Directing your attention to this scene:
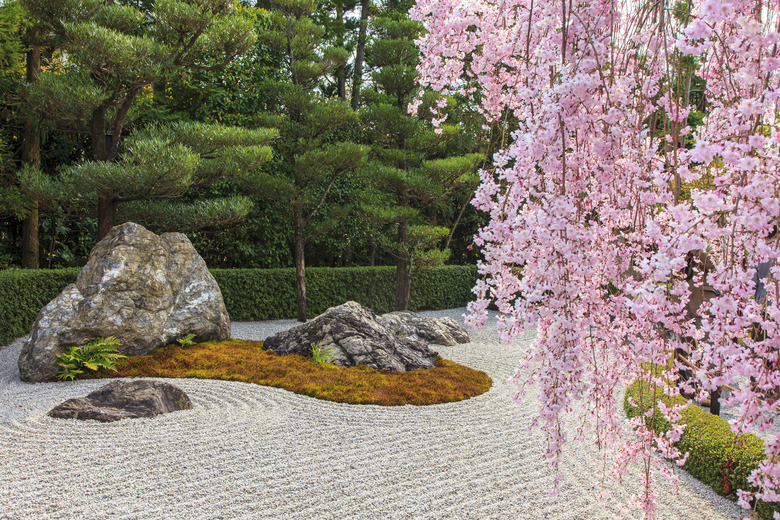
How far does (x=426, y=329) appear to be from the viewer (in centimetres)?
728

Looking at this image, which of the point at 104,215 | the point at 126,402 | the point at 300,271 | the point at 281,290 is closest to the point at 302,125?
the point at 300,271

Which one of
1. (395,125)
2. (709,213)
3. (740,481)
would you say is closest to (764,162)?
(709,213)

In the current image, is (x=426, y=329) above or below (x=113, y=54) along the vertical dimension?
below

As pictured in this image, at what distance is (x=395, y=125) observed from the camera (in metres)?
8.68

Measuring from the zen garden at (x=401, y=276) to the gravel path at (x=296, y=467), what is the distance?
0.07 feet

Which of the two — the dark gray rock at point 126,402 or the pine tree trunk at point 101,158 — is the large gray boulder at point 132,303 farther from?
the dark gray rock at point 126,402

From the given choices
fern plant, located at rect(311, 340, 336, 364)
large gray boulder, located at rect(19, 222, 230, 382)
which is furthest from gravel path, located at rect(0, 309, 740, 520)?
fern plant, located at rect(311, 340, 336, 364)

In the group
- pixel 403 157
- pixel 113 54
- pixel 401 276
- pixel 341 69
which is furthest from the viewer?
pixel 341 69

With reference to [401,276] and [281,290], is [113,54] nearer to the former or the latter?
[281,290]

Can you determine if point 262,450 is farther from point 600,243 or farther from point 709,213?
point 709,213

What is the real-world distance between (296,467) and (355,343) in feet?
8.03

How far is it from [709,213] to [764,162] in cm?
18

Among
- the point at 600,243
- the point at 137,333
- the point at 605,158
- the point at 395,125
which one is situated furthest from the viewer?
the point at 395,125

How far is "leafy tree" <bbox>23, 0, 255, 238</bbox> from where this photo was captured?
18.0 feet
